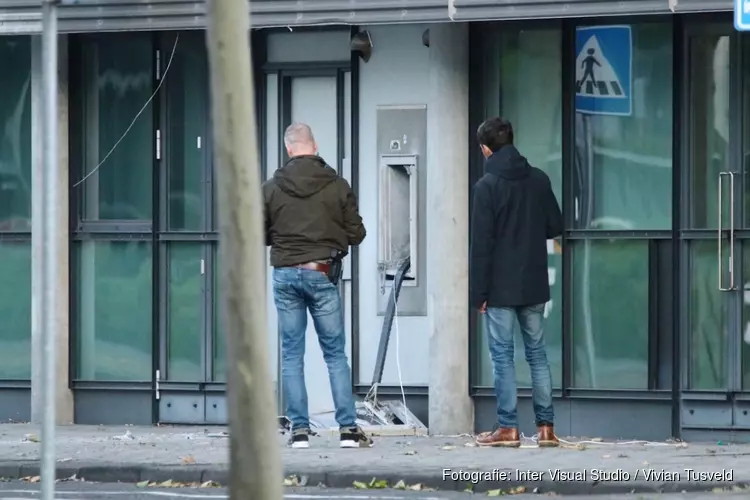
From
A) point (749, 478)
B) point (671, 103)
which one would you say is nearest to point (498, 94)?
point (671, 103)

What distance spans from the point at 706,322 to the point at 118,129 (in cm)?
481

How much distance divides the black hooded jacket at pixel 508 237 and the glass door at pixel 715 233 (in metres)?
1.39

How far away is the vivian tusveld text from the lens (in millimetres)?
9039

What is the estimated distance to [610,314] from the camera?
11.6m

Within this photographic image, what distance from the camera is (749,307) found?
1132 cm

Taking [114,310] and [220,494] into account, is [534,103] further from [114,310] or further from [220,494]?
A: [220,494]

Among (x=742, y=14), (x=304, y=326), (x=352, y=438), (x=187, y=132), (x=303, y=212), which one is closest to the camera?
(x=742, y=14)

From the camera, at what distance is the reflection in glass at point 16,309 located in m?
12.9

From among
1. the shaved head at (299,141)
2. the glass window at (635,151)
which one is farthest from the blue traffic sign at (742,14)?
the shaved head at (299,141)

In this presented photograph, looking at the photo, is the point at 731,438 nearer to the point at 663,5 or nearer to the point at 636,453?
the point at 636,453

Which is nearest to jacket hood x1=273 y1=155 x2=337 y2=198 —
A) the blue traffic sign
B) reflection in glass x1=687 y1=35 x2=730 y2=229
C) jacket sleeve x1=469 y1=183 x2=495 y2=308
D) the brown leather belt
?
the brown leather belt

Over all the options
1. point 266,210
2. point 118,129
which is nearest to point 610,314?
point 266,210

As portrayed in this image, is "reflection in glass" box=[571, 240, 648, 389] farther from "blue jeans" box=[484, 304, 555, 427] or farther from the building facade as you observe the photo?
"blue jeans" box=[484, 304, 555, 427]

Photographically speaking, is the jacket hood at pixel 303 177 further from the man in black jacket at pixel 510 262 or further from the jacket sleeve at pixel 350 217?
the man in black jacket at pixel 510 262
